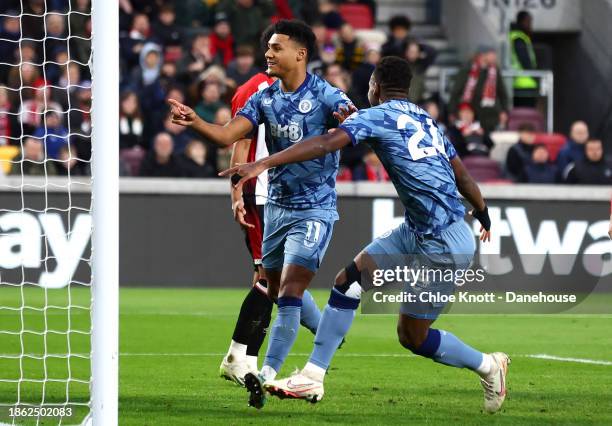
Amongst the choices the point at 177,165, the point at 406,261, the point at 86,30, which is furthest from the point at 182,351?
the point at 86,30

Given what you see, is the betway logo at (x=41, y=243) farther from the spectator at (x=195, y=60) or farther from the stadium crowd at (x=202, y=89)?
the spectator at (x=195, y=60)

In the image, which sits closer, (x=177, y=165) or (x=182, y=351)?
(x=182, y=351)

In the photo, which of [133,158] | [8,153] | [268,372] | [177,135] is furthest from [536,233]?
[268,372]

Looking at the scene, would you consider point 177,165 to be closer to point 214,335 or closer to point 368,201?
point 368,201

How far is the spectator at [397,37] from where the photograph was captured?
18.1 meters

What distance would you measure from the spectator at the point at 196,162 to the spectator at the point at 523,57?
581 centimetres

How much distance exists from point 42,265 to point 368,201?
3.66 metres

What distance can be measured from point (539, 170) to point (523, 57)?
3.43 m

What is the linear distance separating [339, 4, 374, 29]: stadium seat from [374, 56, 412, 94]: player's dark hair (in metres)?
13.4

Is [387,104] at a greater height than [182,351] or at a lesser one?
greater

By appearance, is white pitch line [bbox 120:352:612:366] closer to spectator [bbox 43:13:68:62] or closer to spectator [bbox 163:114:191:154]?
spectator [bbox 163:114:191:154]

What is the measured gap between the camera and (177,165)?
50.6 ft

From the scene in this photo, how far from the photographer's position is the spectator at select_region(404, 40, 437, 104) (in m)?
17.6

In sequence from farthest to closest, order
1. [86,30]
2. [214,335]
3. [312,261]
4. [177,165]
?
1. [86,30]
2. [177,165]
3. [214,335]
4. [312,261]
